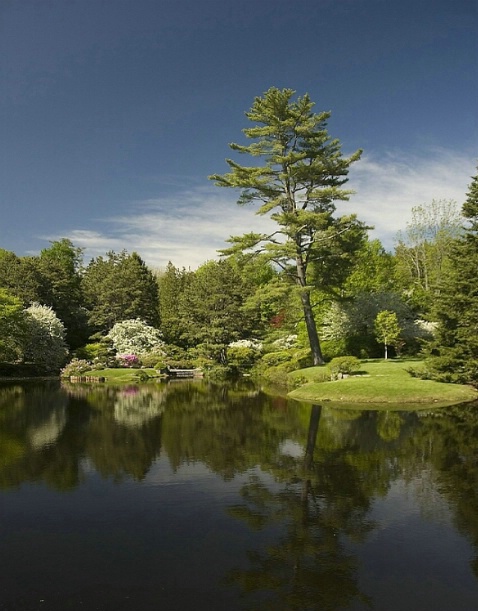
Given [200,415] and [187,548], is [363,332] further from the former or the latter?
[187,548]

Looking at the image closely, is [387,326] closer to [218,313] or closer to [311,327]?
[311,327]

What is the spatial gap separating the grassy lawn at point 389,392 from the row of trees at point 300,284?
6.79 ft

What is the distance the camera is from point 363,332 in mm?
43281

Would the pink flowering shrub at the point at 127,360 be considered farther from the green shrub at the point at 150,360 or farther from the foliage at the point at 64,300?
the foliage at the point at 64,300

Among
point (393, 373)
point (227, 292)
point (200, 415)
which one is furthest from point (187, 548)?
point (227, 292)

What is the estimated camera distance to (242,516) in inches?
404

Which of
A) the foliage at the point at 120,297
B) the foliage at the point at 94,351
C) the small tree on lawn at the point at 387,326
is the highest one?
the foliage at the point at 120,297

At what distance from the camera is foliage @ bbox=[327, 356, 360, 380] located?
30.4 meters

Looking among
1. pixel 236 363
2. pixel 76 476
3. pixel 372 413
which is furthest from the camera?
pixel 236 363

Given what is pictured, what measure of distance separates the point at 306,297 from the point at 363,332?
8.62 meters

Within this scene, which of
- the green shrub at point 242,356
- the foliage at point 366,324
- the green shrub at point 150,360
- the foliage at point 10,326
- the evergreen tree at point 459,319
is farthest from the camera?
the green shrub at point 242,356

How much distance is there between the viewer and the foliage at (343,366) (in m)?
30.4

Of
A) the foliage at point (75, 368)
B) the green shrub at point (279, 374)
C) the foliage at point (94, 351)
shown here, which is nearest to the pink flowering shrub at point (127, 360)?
the foliage at point (94, 351)

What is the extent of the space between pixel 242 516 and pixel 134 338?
44.9 metres
